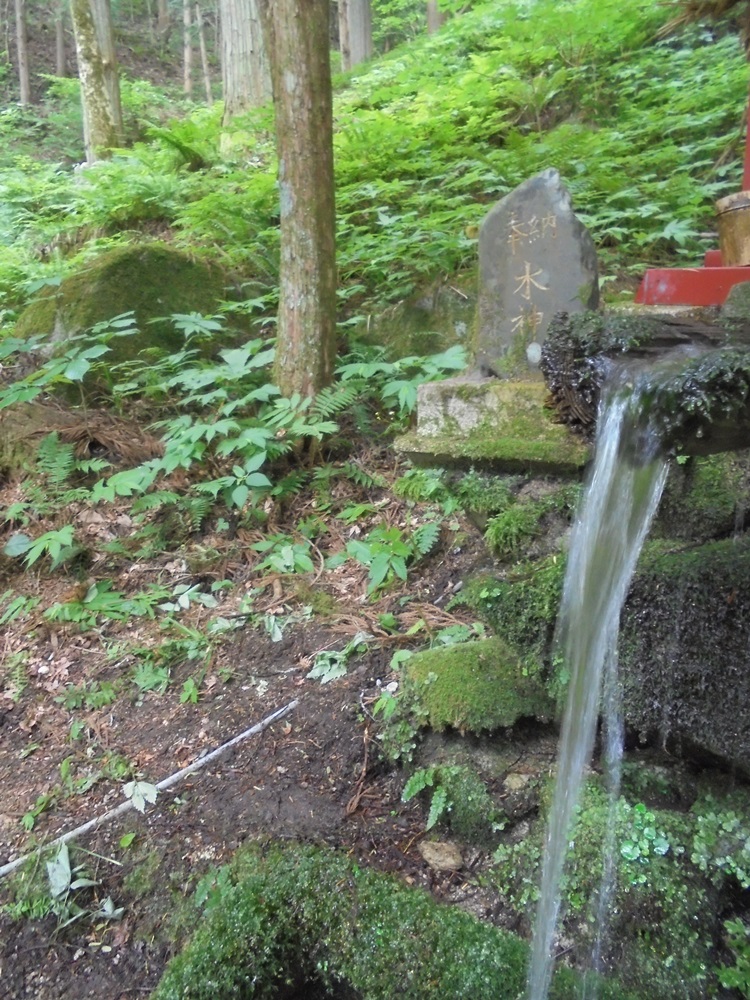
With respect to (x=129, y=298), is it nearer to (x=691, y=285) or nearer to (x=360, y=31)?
(x=691, y=285)

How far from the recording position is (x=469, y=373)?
11.5ft

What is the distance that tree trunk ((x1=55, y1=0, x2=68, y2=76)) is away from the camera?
17.1 meters

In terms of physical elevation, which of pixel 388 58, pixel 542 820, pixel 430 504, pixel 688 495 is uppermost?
pixel 388 58

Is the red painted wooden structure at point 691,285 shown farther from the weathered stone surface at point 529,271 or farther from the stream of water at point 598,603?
A: the stream of water at point 598,603

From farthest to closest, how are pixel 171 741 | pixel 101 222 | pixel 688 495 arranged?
pixel 101 222, pixel 171 741, pixel 688 495

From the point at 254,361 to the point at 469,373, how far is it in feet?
4.97

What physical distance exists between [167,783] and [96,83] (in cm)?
911

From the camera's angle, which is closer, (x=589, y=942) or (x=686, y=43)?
(x=589, y=942)

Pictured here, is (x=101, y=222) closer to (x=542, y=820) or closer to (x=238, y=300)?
(x=238, y=300)

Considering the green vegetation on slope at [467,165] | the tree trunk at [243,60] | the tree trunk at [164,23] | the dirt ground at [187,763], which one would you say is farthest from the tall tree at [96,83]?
the tree trunk at [164,23]

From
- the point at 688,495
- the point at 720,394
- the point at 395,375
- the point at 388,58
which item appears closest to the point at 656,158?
the point at 395,375

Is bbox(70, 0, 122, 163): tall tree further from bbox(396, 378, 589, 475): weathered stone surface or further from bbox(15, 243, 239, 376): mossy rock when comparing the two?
bbox(396, 378, 589, 475): weathered stone surface

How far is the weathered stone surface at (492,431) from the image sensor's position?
9.71 ft

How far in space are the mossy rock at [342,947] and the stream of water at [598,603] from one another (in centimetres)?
16
